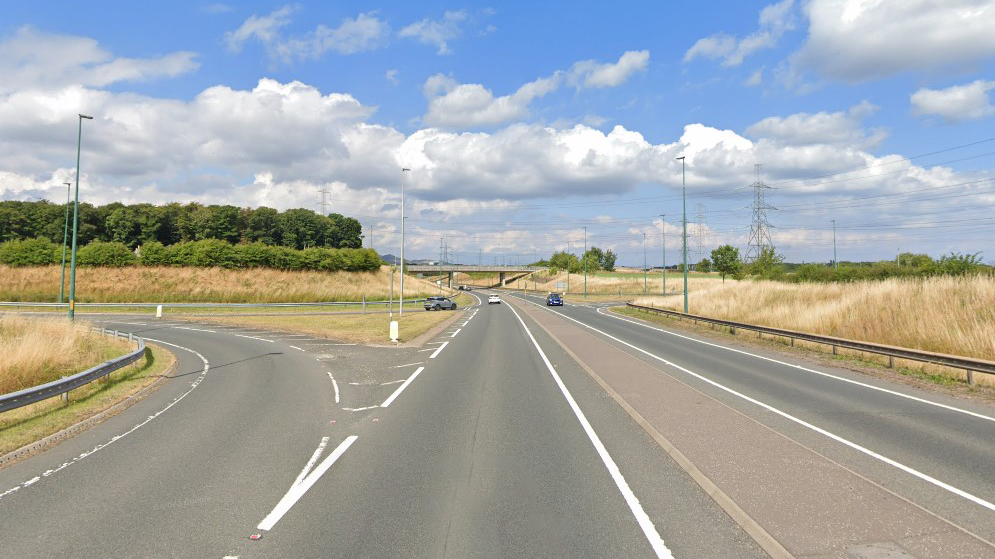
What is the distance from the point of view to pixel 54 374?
13633 millimetres

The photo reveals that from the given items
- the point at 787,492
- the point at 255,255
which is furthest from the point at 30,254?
the point at 787,492

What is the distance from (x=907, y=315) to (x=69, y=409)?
25107 mm

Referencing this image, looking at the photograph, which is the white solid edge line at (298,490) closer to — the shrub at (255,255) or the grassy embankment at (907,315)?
the grassy embankment at (907,315)

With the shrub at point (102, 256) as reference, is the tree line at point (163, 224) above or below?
above

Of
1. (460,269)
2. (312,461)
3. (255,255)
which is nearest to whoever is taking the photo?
(312,461)

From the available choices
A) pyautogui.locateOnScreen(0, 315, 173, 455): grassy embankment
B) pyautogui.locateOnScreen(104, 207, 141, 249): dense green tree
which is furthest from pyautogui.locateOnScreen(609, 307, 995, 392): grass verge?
pyautogui.locateOnScreen(104, 207, 141, 249): dense green tree

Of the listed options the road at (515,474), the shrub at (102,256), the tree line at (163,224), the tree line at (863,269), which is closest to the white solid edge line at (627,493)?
the road at (515,474)

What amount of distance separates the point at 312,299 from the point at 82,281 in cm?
2873

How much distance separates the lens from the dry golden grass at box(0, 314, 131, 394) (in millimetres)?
12453

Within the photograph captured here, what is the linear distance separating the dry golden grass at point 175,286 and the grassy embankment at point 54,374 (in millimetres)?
46609

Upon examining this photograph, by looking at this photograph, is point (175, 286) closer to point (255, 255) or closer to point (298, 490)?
point (255, 255)

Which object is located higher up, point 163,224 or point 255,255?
point 163,224

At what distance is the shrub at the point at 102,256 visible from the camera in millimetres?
69812

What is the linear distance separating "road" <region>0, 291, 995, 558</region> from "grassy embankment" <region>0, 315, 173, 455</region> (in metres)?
1.02
